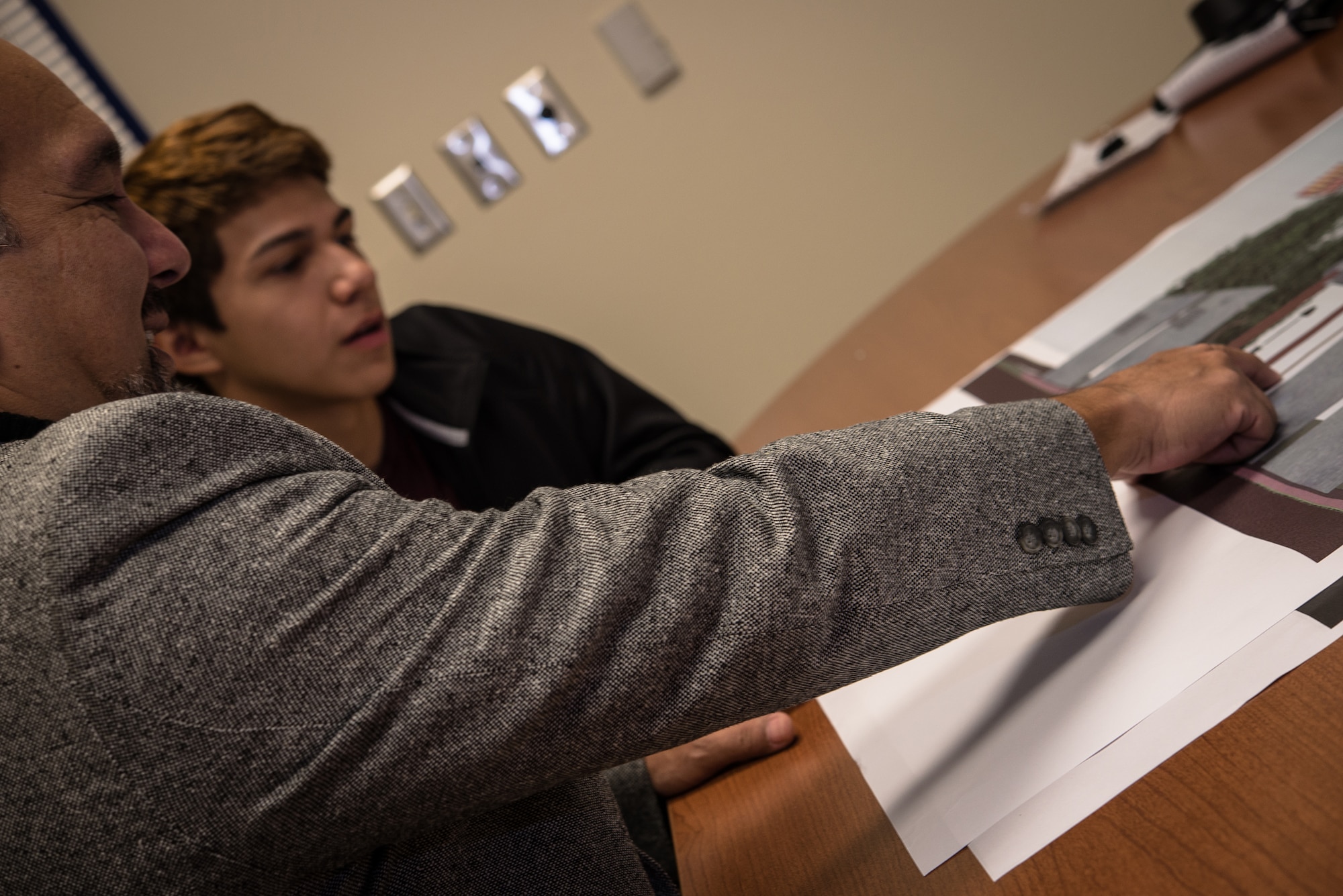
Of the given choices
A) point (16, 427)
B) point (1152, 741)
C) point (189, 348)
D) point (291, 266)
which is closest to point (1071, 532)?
point (1152, 741)

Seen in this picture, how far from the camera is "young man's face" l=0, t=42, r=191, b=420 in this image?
2.16ft

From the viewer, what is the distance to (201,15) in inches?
85.5

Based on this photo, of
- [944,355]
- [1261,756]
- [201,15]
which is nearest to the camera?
[1261,756]

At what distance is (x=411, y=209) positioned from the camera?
232cm

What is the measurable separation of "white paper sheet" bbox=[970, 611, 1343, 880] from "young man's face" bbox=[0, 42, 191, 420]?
2.18ft

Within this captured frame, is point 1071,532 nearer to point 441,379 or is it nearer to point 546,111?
point 441,379

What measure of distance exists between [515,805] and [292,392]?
1054mm

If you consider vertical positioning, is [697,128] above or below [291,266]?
below

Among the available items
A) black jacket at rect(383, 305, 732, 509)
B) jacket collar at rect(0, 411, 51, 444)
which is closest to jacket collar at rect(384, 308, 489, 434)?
black jacket at rect(383, 305, 732, 509)

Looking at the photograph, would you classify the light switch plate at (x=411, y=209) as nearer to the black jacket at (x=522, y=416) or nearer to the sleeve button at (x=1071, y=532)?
the black jacket at (x=522, y=416)

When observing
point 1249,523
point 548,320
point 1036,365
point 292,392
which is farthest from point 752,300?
point 1249,523

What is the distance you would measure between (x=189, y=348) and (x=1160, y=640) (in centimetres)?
143

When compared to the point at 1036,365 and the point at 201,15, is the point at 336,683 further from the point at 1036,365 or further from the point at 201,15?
the point at 201,15

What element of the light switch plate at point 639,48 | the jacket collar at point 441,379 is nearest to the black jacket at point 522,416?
the jacket collar at point 441,379
